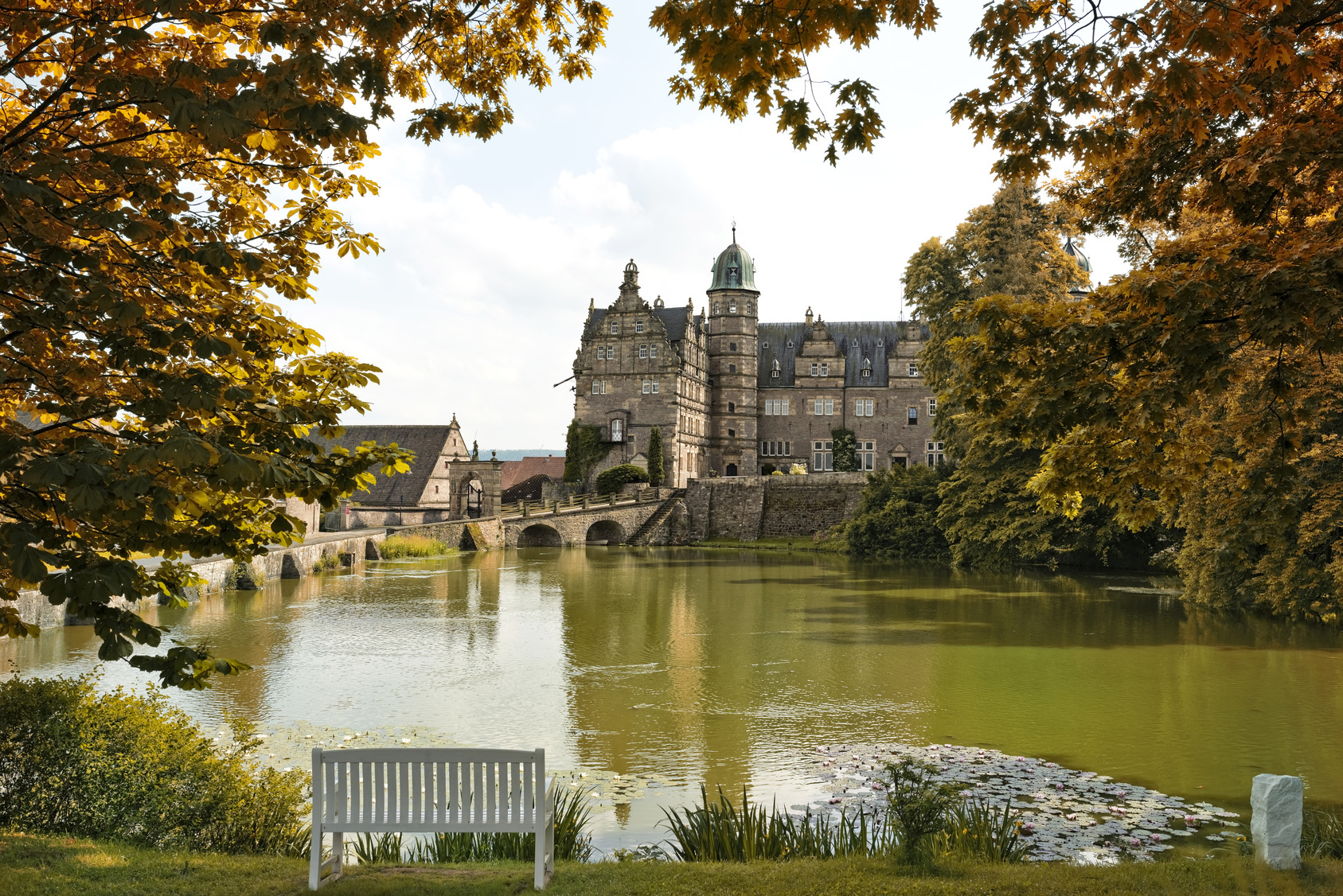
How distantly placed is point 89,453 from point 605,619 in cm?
1715

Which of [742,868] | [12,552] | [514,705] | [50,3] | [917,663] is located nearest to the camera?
[12,552]

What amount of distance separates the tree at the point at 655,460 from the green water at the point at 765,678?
2403 centimetres

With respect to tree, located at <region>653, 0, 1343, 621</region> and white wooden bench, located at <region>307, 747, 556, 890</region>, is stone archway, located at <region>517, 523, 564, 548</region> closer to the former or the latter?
tree, located at <region>653, 0, 1343, 621</region>

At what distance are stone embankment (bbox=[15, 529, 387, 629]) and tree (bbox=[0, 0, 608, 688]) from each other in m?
11.1

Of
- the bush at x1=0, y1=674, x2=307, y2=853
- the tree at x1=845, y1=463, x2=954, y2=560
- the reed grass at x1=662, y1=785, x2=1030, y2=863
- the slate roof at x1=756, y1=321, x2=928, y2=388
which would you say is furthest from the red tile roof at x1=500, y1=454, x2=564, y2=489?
the reed grass at x1=662, y1=785, x2=1030, y2=863

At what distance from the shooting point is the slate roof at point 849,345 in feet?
186

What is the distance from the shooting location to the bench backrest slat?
543 centimetres

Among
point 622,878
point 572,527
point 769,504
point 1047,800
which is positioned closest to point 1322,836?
point 1047,800

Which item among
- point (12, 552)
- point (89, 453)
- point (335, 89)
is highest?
point (335, 89)

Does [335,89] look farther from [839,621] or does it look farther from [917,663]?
[839,621]

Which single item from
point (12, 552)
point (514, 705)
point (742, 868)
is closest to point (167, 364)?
point (12, 552)

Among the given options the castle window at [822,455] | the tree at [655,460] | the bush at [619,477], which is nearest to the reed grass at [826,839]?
the bush at [619,477]

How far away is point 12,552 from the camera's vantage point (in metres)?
3.83

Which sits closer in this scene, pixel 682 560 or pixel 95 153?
pixel 95 153
